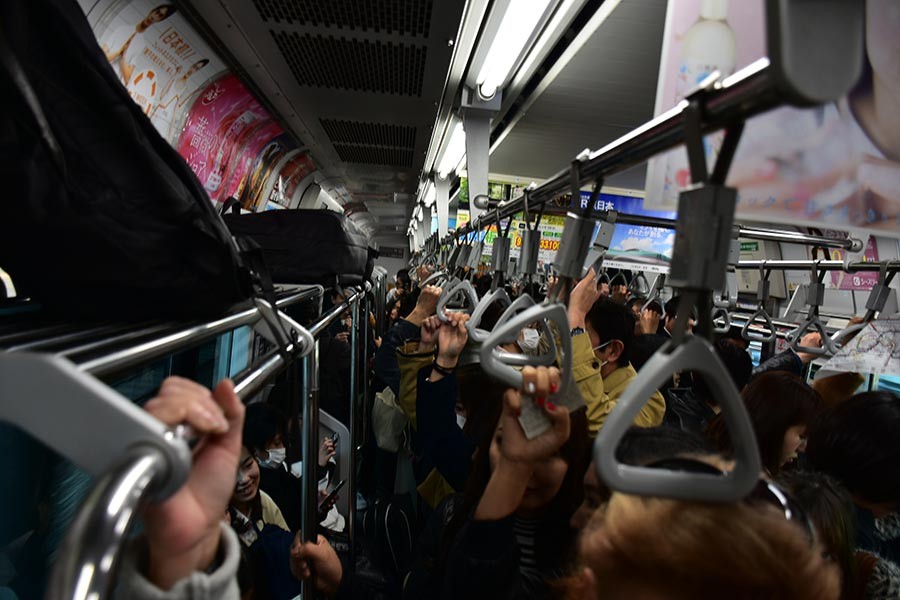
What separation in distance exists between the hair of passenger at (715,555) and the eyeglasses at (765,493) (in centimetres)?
3

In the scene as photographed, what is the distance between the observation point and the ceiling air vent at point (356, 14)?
2.13 metres

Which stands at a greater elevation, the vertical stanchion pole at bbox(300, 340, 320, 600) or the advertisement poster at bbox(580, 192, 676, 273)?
the advertisement poster at bbox(580, 192, 676, 273)

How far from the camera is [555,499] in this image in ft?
5.48

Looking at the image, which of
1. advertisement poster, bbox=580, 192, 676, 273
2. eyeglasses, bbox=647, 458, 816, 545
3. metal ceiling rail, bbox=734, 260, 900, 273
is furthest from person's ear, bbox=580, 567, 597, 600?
advertisement poster, bbox=580, 192, 676, 273

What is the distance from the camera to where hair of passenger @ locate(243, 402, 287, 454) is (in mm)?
2393

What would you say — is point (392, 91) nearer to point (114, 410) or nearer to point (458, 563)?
point (458, 563)

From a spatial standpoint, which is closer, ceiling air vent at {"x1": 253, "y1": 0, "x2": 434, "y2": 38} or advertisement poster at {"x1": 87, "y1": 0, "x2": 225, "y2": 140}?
ceiling air vent at {"x1": 253, "y1": 0, "x2": 434, "y2": 38}

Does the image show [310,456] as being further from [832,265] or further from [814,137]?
[832,265]

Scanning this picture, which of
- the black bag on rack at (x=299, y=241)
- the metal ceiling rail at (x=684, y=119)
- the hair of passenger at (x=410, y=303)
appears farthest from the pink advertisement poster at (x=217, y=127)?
the metal ceiling rail at (x=684, y=119)

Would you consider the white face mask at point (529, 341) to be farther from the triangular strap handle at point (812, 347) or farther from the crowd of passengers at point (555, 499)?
the triangular strap handle at point (812, 347)

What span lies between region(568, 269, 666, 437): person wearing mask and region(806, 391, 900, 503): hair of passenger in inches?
26.3

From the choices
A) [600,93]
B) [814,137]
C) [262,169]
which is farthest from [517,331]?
[262,169]

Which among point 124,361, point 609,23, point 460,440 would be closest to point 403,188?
point 609,23

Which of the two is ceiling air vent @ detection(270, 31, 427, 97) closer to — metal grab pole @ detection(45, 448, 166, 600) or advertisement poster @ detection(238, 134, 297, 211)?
advertisement poster @ detection(238, 134, 297, 211)
